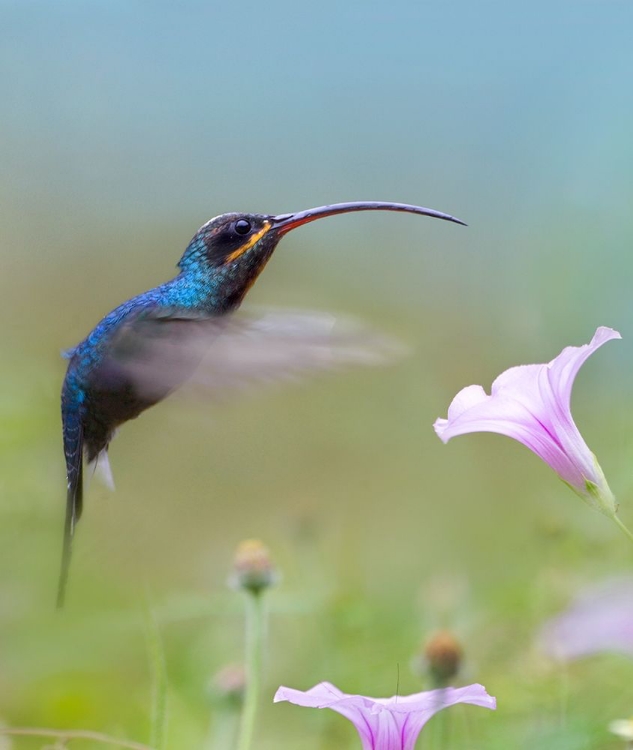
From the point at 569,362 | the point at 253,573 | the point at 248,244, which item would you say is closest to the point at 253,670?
the point at 253,573

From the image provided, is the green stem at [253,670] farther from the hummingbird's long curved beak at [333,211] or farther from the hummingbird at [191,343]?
the hummingbird's long curved beak at [333,211]

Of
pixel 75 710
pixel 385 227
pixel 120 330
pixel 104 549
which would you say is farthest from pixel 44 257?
pixel 120 330

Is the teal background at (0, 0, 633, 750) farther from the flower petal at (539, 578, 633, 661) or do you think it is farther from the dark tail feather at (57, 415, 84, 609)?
the flower petal at (539, 578, 633, 661)

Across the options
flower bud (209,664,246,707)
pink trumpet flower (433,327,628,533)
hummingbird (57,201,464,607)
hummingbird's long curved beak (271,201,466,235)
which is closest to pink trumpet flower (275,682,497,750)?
pink trumpet flower (433,327,628,533)

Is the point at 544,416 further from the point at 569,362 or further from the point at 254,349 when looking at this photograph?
the point at 254,349

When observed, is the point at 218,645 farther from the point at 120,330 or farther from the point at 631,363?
the point at 631,363

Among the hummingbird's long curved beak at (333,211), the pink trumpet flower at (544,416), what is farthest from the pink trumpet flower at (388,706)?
the hummingbird's long curved beak at (333,211)

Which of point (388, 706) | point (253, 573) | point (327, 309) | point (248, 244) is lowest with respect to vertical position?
point (388, 706)
